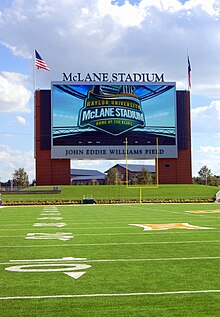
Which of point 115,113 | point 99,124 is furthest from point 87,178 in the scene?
point 99,124

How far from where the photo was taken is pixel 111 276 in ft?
20.4

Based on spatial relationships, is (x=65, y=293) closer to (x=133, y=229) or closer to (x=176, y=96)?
(x=133, y=229)

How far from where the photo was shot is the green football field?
4789mm

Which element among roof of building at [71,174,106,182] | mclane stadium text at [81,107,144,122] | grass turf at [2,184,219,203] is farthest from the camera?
roof of building at [71,174,106,182]

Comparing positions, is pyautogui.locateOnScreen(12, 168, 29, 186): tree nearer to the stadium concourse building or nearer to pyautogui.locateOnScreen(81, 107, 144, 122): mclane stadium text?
the stadium concourse building

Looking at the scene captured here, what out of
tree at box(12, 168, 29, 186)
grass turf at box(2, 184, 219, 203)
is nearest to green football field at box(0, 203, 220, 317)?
grass turf at box(2, 184, 219, 203)

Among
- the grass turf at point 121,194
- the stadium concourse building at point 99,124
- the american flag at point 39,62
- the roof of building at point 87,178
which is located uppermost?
the american flag at point 39,62

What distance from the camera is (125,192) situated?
45875 millimetres

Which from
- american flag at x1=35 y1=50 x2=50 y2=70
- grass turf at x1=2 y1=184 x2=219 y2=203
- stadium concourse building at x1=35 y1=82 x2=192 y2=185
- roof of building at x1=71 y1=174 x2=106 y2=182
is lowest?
grass turf at x1=2 y1=184 x2=219 y2=203

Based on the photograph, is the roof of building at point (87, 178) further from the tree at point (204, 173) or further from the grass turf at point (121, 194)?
the grass turf at point (121, 194)

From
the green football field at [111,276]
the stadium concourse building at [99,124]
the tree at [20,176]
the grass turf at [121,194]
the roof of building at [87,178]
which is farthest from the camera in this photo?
the roof of building at [87,178]

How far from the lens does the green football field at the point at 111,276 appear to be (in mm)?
4789

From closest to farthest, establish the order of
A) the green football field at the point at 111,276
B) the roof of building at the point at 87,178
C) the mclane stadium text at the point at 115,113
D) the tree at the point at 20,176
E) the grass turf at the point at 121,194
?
1. the green football field at the point at 111,276
2. the grass turf at the point at 121,194
3. the mclane stadium text at the point at 115,113
4. the tree at the point at 20,176
5. the roof of building at the point at 87,178

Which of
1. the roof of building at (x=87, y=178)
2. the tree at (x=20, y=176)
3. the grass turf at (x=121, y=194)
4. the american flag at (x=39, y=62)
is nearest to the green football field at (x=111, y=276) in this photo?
the grass turf at (x=121, y=194)
